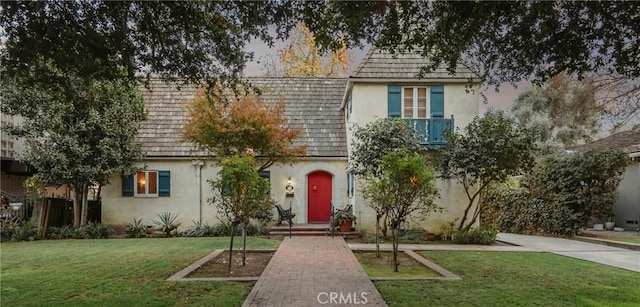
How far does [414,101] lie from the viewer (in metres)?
16.5

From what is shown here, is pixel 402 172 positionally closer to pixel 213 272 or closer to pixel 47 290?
pixel 213 272

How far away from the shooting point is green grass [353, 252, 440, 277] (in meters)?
9.20

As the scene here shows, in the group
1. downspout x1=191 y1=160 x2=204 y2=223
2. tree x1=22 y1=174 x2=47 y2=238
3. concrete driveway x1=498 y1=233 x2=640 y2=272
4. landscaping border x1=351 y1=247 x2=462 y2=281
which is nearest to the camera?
landscaping border x1=351 y1=247 x2=462 y2=281

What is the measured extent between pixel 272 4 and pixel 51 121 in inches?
485

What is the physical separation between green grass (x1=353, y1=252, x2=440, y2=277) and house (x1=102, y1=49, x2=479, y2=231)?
471 centimetres

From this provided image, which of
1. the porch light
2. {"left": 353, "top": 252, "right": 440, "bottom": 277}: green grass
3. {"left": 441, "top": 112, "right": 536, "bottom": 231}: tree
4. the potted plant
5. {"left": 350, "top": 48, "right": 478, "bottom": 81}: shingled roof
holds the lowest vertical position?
{"left": 353, "top": 252, "right": 440, "bottom": 277}: green grass

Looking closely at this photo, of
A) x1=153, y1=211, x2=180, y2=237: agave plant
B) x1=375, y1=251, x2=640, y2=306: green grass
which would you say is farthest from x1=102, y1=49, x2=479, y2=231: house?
x1=375, y1=251, x2=640, y2=306: green grass

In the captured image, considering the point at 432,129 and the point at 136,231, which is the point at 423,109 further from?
the point at 136,231

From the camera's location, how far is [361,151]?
1498 centimetres

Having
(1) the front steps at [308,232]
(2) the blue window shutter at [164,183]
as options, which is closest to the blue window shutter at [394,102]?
(1) the front steps at [308,232]

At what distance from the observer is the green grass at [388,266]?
920 centimetres

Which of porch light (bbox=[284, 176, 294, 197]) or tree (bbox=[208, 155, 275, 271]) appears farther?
porch light (bbox=[284, 176, 294, 197])

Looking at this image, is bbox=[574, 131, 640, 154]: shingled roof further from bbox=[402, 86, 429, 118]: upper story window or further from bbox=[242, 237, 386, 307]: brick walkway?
bbox=[242, 237, 386, 307]: brick walkway

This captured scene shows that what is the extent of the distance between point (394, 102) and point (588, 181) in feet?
24.6
